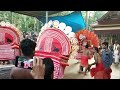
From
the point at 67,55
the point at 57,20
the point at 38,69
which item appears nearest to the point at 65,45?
the point at 67,55

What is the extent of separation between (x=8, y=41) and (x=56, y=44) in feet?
→ 2.82

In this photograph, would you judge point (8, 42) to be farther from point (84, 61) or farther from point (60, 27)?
point (84, 61)

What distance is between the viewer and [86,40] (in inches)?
182

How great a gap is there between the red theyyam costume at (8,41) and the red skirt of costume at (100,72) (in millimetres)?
1364

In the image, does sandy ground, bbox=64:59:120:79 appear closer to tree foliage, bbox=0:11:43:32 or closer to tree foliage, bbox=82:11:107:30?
tree foliage, bbox=82:11:107:30

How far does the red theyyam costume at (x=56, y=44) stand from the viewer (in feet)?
14.9

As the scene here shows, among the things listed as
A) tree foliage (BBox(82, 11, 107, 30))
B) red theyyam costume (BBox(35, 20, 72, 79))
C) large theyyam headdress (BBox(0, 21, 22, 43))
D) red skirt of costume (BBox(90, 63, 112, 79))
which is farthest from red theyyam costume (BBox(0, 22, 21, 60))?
red skirt of costume (BBox(90, 63, 112, 79))

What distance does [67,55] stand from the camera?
15.1 ft

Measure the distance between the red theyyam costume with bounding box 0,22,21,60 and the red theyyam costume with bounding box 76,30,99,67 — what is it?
108 centimetres

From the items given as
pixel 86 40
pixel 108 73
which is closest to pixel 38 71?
pixel 86 40

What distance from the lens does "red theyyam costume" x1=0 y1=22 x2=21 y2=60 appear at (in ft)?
14.9
